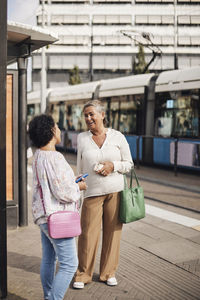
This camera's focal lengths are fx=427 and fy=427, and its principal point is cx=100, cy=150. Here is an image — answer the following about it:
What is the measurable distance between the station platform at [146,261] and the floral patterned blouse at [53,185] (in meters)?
1.15

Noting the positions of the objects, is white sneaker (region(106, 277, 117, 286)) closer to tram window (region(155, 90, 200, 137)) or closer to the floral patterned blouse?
the floral patterned blouse

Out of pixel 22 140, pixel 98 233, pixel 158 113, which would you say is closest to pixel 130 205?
pixel 98 233

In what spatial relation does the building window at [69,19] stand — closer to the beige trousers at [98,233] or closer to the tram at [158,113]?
the tram at [158,113]

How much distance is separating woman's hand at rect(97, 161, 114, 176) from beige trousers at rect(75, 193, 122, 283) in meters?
0.26

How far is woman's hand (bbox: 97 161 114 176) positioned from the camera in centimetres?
375

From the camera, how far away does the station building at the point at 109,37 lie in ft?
180

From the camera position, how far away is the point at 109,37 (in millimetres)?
56250

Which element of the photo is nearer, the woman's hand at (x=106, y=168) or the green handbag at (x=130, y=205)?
the woman's hand at (x=106, y=168)

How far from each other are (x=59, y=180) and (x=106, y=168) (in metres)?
0.84

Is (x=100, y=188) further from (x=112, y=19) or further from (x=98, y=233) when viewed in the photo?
(x=112, y=19)

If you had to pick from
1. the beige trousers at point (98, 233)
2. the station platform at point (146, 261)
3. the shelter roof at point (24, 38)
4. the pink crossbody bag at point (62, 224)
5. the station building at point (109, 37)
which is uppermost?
the station building at point (109, 37)

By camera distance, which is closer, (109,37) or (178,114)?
(178,114)

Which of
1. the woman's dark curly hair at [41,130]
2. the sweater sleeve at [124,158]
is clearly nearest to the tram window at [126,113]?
the sweater sleeve at [124,158]

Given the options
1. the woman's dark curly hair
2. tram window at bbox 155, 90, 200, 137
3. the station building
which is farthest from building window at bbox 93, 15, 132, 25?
the woman's dark curly hair
